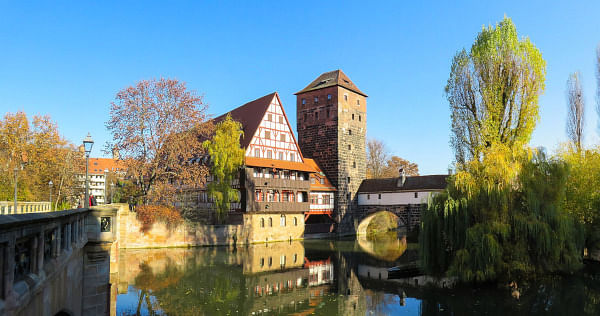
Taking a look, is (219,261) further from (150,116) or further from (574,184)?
(574,184)

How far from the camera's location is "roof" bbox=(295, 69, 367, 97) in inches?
1742

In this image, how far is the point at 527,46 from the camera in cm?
2564

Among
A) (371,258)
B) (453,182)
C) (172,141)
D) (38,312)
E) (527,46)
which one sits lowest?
(371,258)

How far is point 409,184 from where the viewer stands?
40.8 meters

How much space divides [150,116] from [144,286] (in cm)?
1396

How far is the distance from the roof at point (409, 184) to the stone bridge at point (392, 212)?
1.63m

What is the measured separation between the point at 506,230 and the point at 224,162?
2133 cm

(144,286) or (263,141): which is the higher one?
(263,141)

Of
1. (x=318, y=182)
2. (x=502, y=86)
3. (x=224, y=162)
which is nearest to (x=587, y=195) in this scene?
(x=502, y=86)

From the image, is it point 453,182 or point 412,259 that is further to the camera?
point 412,259

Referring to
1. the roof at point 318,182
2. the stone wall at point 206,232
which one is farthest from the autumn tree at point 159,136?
the roof at point 318,182

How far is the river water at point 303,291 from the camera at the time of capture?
1426 cm

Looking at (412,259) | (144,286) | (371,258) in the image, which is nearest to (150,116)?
(144,286)

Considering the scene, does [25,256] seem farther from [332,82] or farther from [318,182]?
[332,82]
